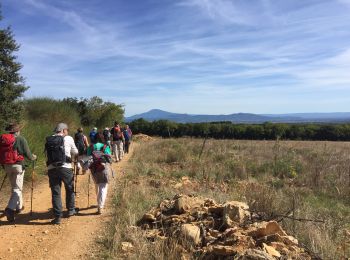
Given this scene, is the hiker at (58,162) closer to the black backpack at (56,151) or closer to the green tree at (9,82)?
the black backpack at (56,151)

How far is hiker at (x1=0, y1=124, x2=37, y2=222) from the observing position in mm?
8062

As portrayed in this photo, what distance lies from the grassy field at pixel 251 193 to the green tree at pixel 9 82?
638 cm

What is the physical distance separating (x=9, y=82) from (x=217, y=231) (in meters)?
14.5

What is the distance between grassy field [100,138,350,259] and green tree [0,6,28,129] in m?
6.38

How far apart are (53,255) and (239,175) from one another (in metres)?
9.66

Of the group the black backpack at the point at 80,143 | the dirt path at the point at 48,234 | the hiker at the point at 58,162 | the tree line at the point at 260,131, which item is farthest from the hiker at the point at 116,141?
the tree line at the point at 260,131

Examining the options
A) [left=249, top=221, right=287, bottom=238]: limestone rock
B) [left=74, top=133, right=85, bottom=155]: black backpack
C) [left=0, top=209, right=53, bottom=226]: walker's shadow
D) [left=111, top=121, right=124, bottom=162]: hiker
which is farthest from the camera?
[left=111, top=121, right=124, bottom=162]: hiker

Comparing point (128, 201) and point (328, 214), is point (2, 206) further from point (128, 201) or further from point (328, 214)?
point (328, 214)

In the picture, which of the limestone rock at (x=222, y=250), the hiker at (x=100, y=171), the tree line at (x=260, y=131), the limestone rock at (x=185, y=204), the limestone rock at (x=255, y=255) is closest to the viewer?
the limestone rock at (x=255, y=255)

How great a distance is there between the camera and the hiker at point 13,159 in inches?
317

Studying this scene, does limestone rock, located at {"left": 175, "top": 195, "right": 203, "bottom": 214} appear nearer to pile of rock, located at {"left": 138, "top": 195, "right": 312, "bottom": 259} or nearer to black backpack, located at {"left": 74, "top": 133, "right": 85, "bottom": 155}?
pile of rock, located at {"left": 138, "top": 195, "right": 312, "bottom": 259}

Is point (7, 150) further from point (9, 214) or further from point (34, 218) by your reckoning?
point (34, 218)

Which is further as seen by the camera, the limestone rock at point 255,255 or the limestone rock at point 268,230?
the limestone rock at point 268,230

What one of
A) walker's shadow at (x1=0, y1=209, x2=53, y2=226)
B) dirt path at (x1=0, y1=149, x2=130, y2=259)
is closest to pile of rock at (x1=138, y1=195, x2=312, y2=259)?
dirt path at (x1=0, y1=149, x2=130, y2=259)
